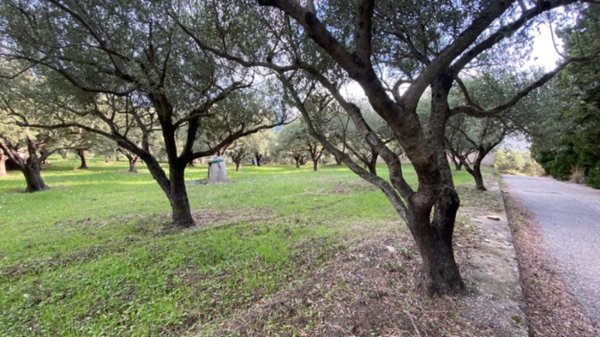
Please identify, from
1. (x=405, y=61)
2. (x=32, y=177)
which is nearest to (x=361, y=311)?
(x=405, y=61)

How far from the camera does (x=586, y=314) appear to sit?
9.57 ft

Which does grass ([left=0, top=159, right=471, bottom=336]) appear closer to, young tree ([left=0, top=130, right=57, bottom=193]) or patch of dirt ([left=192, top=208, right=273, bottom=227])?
patch of dirt ([left=192, top=208, right=273, bottom=227])

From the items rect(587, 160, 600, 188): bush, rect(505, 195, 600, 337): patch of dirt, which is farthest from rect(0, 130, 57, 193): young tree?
rect(587, 160, 600, 188): bush

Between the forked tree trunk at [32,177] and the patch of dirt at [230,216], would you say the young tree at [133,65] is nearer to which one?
the patch of dirt at [230,216]

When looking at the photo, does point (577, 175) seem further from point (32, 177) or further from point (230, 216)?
point (32, 177)

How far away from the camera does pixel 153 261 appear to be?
13.7ft

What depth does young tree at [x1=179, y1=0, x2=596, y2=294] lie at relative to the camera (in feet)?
6.93

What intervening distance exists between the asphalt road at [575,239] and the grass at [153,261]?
2.43 meters

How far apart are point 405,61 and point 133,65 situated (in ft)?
14.2

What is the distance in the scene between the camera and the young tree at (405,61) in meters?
2.11

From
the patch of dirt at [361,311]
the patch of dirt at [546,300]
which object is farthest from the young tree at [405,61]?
the patch of dirt at [546,300]

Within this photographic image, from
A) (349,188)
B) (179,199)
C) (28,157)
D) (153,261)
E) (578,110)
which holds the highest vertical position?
(578,110)

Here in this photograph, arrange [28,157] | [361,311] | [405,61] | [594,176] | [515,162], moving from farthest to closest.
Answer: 1. [515,162]
2. [594,176]
3. [28,157]
4. [405,61]
5. [361,311]

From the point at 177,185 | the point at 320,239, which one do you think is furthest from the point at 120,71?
the point at 320,239
